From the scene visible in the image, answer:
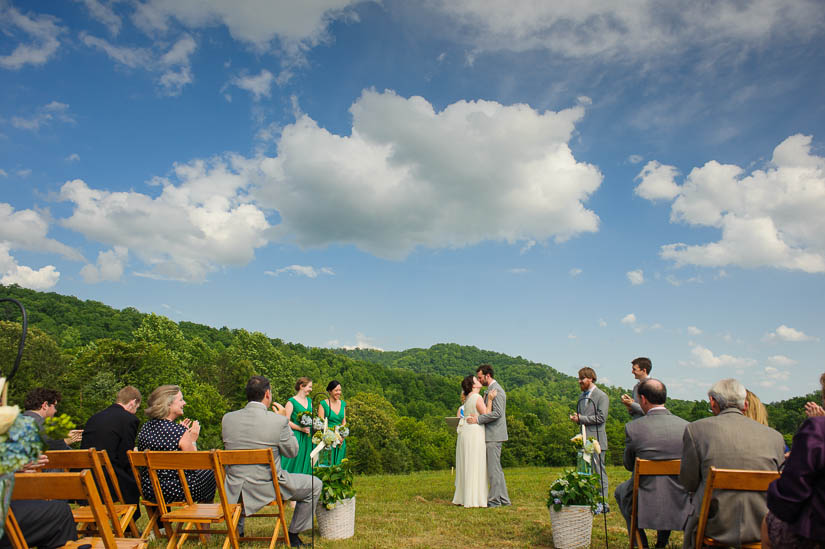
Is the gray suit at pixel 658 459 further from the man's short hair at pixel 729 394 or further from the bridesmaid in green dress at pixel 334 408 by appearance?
the bridesmaid in green dress at pixel 334 408

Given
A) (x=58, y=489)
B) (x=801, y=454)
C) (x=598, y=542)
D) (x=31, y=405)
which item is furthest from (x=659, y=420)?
(x=31, y=405)

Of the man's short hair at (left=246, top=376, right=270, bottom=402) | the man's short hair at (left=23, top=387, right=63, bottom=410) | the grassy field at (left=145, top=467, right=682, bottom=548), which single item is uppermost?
the man's short hair at (left=246, top=376, right=270, bottom=402)

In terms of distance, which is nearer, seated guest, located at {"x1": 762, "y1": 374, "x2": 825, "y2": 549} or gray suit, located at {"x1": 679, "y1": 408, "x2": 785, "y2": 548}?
seated guest, located at {"x1": 762, "y1": 374, "x2": 825, "y2": 549}

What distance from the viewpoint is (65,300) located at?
5725cm

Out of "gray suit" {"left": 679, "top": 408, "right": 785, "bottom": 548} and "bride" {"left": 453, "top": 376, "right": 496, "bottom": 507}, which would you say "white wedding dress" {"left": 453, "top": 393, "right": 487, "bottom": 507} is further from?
"gray suit" {"left": 679, "top": 408, "right": 785, "bottom": 548}

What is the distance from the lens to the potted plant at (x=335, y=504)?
6.60 meters

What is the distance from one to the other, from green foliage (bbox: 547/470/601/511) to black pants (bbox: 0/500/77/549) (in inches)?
185

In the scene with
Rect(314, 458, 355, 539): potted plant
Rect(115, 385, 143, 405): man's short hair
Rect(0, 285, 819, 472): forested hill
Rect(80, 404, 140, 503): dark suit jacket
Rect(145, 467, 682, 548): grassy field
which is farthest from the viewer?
Rect(0, 285, 819, 472): forested hill

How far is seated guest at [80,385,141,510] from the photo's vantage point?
600 centimetres

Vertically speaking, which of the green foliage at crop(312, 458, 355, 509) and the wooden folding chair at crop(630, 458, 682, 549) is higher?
the wooden folding chair at crop(630, 458, 682, 549)

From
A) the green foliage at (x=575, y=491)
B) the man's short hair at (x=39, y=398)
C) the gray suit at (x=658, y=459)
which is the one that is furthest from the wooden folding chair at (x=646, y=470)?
the man's short hair at (x=39, y=398)

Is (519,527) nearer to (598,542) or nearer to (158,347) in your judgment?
(598,542)

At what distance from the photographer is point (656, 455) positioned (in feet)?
→ 17.5

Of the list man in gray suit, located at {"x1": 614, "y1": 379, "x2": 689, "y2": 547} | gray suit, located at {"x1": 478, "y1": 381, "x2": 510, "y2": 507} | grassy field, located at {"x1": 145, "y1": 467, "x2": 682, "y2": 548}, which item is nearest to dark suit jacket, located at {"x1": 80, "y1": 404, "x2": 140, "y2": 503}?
grassy field, located at {"x1": 145, "y1": 467, "x2": 682, "y2": 548}
